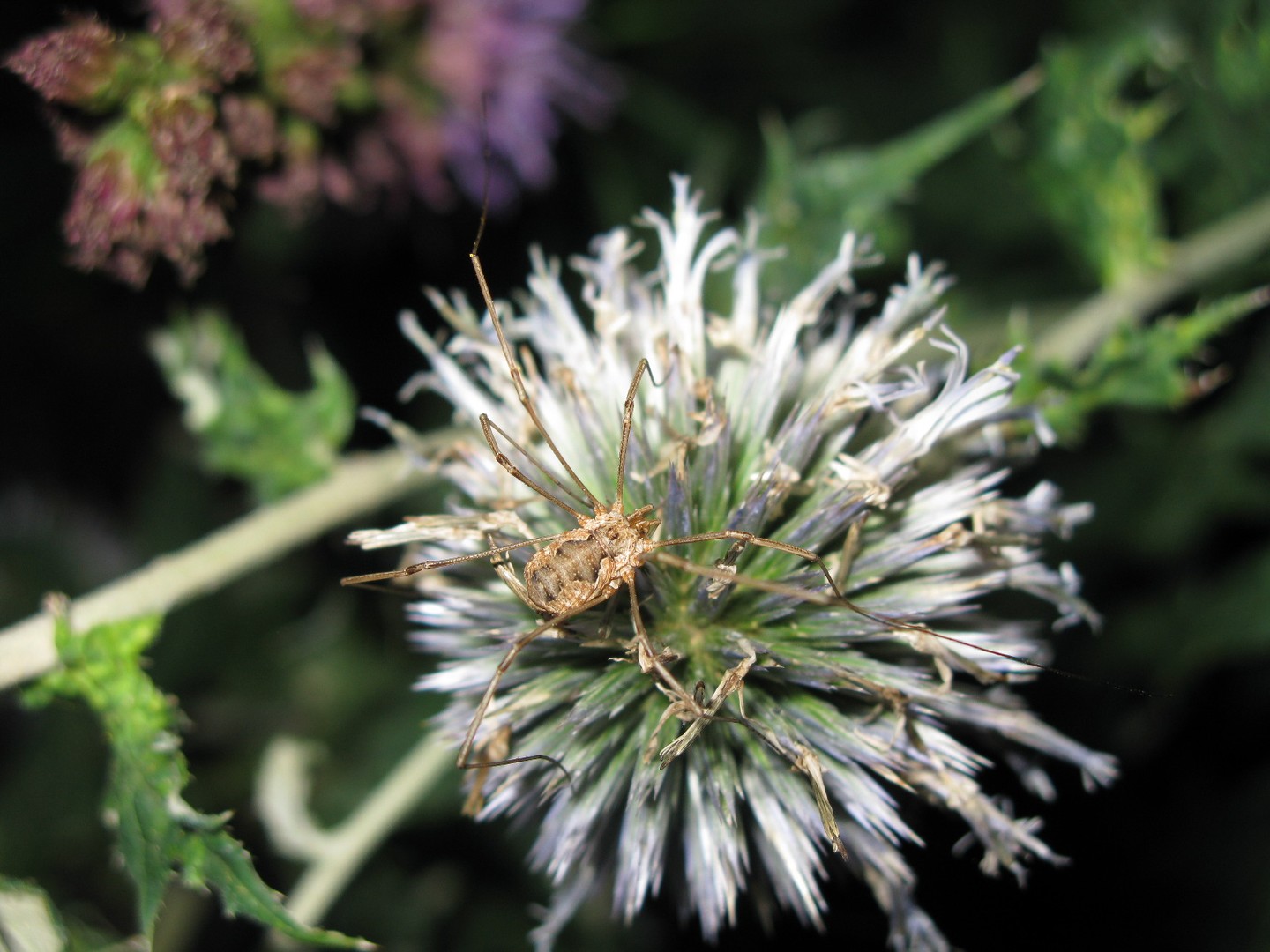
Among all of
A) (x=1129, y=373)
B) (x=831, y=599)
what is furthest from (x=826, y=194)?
(x=831, y=599)

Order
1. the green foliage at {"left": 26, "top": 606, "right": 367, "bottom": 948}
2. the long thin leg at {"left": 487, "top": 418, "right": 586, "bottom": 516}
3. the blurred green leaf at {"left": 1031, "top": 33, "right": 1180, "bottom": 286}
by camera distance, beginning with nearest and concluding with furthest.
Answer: the green foliage at {"left": 26, "top": 606, "right": 367, "bottom": 948}
the long thin leg at {"left": 487, "top": 418, "right": 586, "bottom": 516}
the blurred green leaf at {"left": 1031, "top": 33, "right": 1180, "bottom": 286}

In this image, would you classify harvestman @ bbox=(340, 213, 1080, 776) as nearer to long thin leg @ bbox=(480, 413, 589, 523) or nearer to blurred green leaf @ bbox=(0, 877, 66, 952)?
long thin leg @ bbox=(480, 413, 589, 523)

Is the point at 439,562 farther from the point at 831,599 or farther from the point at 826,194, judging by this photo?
the point at 826,194

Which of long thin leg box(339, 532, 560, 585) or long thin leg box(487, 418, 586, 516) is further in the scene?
long thin leg box(487, 418, 586, 516)

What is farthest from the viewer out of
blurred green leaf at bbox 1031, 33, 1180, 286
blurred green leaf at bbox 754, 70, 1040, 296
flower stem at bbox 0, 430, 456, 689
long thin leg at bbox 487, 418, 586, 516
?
blurred green leaf at bbox 1031, 33, 1180, 286

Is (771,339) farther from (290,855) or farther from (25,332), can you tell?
(25,332)

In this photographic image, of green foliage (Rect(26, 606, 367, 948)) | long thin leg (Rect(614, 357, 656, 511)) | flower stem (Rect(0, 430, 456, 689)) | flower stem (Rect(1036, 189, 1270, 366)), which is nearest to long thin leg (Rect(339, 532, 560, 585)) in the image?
long thin leg (Rect(614, 357, 656, 511))

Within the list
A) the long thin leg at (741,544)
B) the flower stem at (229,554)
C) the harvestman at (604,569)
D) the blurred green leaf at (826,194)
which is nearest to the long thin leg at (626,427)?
the harvestman at (604,569)

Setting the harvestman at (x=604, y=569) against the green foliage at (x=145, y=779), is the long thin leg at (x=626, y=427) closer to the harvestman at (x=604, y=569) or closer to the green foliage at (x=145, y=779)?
the harvestman at (x=604, y=569)
